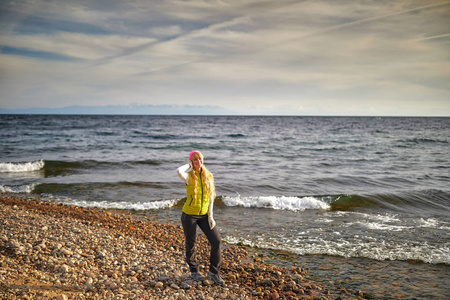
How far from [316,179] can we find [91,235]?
1387 centimetres

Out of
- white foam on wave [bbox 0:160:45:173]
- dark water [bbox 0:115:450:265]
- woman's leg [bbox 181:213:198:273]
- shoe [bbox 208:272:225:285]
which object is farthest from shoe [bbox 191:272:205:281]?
white foam on wave [bbox 0:160:45:173]

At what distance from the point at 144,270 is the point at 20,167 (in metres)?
18.3

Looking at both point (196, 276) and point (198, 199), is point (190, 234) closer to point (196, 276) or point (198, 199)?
point (198, 199)

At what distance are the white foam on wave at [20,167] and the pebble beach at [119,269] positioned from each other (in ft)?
42.2

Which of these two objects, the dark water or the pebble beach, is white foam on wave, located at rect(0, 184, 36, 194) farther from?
the pebble beach

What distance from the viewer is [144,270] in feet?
20.3

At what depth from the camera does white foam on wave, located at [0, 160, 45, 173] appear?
19.1m

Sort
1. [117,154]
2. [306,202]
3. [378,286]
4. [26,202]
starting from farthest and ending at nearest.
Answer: [117,154], [306,202], [26,202], [378,286]

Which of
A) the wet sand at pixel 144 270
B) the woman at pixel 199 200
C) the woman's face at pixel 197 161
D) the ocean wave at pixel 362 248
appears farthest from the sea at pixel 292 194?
the woman's face at pixel 197 161

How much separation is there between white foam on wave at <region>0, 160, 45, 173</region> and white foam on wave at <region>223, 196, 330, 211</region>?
49.5ft

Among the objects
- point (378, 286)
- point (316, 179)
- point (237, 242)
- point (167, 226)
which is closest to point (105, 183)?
point (167, 226)

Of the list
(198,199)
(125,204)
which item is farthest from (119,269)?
(125,204)

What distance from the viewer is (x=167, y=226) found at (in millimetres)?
9703

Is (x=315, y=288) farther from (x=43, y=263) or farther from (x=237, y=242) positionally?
(x=43, y=263)
